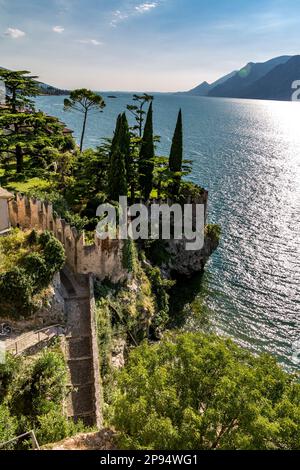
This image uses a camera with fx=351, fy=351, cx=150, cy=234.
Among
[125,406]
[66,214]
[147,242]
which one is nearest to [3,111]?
[66,214]

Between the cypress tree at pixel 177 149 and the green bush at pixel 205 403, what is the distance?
3190 cm

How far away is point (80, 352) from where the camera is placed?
2242 cm

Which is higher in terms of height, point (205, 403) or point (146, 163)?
point (146, 163)

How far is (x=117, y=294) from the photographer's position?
29438mm

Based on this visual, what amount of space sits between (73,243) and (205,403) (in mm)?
17123

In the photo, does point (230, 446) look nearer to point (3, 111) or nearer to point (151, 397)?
point (151, 397)

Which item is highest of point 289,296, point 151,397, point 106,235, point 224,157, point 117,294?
point 224,157

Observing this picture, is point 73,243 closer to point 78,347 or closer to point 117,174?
point 78,347

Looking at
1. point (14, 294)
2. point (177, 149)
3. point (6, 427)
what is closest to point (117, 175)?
point (177, 149)

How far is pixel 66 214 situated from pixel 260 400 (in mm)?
22656

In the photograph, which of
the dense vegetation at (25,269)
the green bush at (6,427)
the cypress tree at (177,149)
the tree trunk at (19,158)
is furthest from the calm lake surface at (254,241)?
the tree trunk at (19,158)

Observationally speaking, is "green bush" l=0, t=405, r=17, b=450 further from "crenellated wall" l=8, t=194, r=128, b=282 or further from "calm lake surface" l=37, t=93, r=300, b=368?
"calm lake surface" l=37, t=93, r=300, b=368

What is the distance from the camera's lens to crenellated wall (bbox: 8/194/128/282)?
2775 centimetres

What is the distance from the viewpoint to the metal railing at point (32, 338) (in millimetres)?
20219
